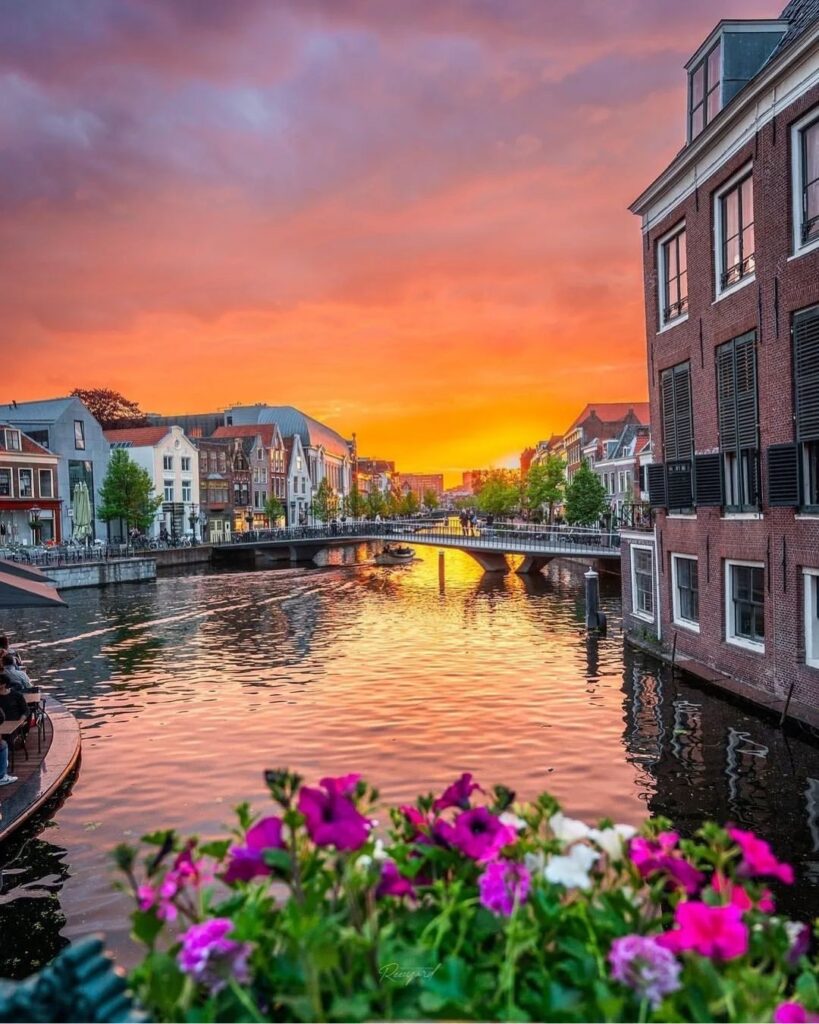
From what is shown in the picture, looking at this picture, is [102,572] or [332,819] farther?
[102,572]

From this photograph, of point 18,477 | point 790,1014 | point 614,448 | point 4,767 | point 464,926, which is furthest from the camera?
point 614,448

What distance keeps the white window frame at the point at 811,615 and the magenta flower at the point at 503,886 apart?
14280mm

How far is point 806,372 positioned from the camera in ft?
50.2

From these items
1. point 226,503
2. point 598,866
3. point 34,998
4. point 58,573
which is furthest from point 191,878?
point 226,503

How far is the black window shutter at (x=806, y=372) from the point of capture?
15.0m

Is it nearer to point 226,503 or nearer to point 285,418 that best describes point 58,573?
point 226,503

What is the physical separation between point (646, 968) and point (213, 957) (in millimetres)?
1235

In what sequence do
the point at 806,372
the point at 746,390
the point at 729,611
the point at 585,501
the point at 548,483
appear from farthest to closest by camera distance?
the point at 548,483, the point at 585,501, the point at 729,611, the point at 746,390, the point at 806,372

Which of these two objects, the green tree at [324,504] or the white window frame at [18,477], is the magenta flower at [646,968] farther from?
the green tree at [324,504]

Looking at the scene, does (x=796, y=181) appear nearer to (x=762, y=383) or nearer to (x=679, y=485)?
(x=762, y=383)

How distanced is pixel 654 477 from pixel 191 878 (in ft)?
69.5

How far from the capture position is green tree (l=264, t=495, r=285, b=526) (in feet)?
329

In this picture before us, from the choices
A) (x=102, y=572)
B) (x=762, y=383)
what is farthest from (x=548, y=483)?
(x=762, y=383)

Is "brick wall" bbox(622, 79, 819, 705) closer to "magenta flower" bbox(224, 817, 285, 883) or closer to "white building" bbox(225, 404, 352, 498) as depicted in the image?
"magenta flower" bbox(224, 817, 285, 883)
